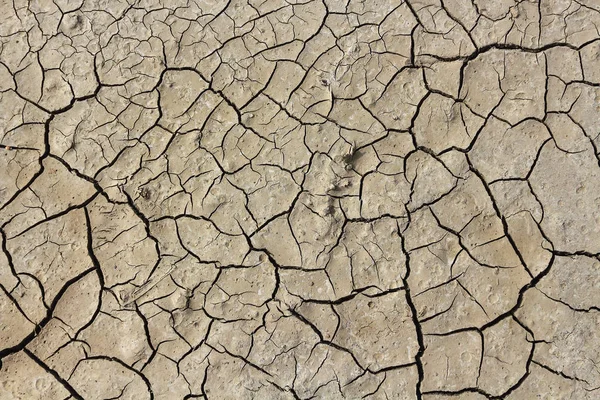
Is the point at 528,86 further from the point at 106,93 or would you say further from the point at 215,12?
the point at 106,93

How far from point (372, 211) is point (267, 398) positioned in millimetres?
1063

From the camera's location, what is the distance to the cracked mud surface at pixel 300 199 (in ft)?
8.73

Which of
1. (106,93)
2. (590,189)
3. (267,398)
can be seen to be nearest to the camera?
(267,398)

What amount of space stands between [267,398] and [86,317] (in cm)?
99

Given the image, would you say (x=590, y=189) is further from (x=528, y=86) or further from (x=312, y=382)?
(x=312, y=382)

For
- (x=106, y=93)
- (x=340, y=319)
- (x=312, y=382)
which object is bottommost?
(x=312, y=382)

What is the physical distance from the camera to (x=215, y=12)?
326cm

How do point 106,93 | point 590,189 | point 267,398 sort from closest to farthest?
1. point 267,398
2. point 590,189
3. point 106,93

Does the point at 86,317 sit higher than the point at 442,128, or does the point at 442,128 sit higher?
the point at 442,128

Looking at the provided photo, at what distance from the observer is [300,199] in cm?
291

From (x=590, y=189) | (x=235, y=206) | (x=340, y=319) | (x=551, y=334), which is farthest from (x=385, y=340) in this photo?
(x=590, y=189)

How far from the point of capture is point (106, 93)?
3.13m

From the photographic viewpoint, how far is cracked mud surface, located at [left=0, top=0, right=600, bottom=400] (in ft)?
8.73

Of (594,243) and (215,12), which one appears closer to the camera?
(594,243)
